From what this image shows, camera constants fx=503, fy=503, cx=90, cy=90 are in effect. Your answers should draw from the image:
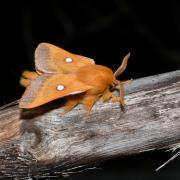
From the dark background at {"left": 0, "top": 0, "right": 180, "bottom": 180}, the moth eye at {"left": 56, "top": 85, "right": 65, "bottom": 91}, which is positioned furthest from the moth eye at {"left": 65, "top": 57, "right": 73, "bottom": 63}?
the dark background at {"left": 0, "top": 0, "right": 180, "bottom": 180}

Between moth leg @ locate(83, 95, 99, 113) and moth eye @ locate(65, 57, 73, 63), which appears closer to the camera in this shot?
moth leg @ locate(83, 95, 99, 113)

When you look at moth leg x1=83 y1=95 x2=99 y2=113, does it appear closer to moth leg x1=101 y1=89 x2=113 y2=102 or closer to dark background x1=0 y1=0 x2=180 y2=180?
moth leg x1=101 y1=89 x2=113 y2=102

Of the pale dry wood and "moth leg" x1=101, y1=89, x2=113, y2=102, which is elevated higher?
"moth leg" x1=101, y1=89, x2=113, y2=102

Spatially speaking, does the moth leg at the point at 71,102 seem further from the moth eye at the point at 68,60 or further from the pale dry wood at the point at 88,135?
the moth eye at the point at 68,60

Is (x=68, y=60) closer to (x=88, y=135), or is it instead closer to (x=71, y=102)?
(x=71, y=102)

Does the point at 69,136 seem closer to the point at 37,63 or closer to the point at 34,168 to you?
the point at 34,168

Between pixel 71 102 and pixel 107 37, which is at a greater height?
pixel 107 37

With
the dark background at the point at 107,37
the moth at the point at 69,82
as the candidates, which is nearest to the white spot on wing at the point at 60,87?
the moth at the point at 69,82

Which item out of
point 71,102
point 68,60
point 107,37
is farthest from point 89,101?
point 107,37
